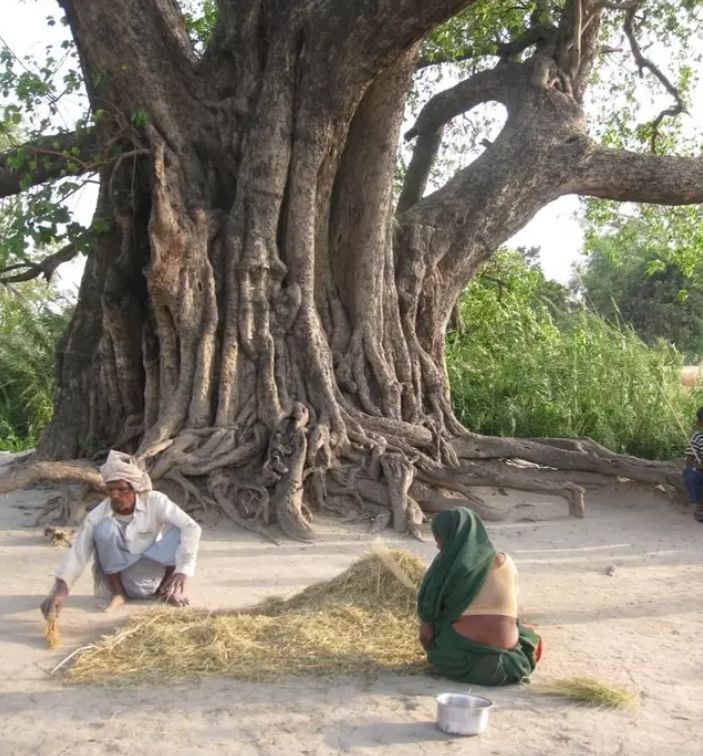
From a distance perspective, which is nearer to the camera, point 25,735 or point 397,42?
point 25,735

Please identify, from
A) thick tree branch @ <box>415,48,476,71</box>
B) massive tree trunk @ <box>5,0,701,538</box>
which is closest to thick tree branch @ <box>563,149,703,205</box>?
massive tree trunk @ <box>5,0,701,538</box>

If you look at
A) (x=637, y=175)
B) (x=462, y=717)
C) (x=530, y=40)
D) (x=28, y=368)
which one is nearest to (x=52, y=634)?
(x=462, y=717)

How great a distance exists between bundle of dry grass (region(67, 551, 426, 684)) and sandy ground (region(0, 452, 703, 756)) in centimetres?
14

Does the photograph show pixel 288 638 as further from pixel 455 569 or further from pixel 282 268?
pixel 282 268

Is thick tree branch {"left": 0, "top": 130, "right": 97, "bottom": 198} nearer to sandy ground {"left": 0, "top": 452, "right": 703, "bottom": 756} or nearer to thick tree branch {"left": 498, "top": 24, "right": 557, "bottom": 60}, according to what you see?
sandy ground {"left": 0, "top": 452, "right": 703, "bottom": 756}

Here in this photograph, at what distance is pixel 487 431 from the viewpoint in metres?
11.5

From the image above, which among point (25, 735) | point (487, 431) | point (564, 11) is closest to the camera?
point (25, 735)

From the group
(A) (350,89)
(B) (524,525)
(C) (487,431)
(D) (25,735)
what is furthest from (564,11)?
(D) (25,735)

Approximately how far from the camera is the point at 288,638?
4641 millimetres

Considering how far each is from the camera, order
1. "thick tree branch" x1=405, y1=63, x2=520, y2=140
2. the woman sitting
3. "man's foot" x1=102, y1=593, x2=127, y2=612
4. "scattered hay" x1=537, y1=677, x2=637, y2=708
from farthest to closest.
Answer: "thick tree branch" x1=405, y1=63, x2=520, y2=140 → "man's foot" x1=102, y1=593, x2=127, y2=612 → the woman sitting → "scattered hay" x1=537, y1=677, x2=637, y2=708

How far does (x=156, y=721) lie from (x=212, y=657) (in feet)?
2.21

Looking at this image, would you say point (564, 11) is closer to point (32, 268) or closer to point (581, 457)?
point (581, 457)

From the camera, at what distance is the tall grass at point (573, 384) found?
10.8 meters

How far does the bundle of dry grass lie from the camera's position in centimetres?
428
